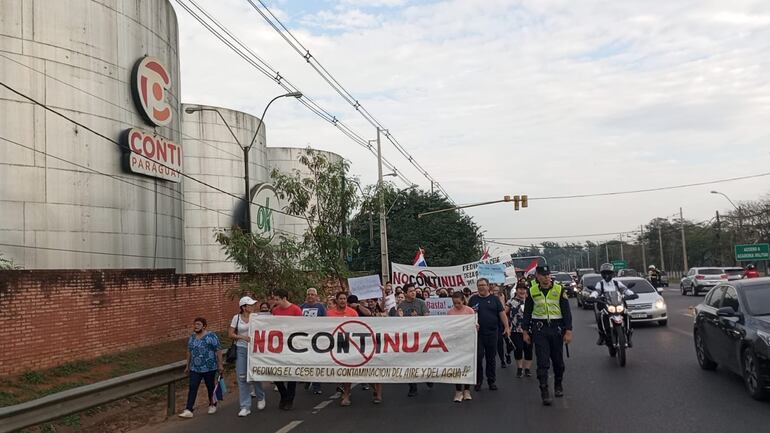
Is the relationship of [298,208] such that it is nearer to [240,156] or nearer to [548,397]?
[548,397]

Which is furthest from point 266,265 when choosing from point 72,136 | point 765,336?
point 765,336

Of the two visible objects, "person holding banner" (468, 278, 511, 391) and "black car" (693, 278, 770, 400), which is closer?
"black car" (693, 278, 770, 400)

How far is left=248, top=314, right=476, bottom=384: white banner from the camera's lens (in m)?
10.0

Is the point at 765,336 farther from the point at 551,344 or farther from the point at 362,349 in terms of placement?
the point at 362,349

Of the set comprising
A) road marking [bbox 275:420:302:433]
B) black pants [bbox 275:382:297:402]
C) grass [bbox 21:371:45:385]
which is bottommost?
road marking [bbox 275:420:302:433]

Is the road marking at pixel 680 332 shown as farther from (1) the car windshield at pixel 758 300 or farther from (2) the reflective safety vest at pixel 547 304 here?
(2) the reflective safety vest at pixel 547 304

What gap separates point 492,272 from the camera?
82.0 feet

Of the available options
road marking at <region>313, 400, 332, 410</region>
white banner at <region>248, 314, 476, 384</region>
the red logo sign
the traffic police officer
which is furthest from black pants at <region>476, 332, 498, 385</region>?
the red logo sign

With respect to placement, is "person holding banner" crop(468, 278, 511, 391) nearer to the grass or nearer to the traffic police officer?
the traffic police officer

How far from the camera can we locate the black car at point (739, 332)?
8.51 m

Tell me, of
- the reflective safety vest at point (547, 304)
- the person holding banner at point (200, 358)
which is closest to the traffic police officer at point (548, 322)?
the reflective safety vest at point (547, 304)

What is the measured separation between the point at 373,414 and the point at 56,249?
1680 cm

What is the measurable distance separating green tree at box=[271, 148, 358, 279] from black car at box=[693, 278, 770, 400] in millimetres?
10079

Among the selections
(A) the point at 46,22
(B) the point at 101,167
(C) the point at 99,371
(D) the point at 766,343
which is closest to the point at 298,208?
(C) the point at 99,371
